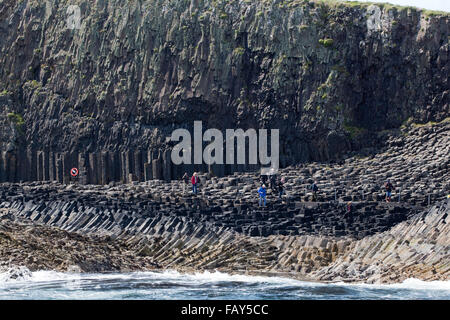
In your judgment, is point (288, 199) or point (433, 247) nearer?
point (433, 247)

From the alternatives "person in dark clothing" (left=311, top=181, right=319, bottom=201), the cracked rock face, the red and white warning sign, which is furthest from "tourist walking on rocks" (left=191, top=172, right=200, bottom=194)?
the red and white warning sign

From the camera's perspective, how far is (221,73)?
6831 cm

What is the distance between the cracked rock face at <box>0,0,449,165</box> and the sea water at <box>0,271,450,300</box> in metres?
21.8

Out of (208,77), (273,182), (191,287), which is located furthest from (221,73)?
(191,287)

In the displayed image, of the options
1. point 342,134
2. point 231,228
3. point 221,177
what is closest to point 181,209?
point 231,228

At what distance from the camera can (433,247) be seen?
43156mm

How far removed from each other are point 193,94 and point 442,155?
17.1 metres

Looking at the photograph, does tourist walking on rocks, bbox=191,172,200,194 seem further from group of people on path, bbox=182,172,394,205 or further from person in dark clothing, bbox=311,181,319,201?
person in dark clothing, bbox=311,181,319,201

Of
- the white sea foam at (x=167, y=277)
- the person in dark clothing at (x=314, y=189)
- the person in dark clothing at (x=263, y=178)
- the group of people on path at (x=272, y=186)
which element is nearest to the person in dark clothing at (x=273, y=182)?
the group of people on path at (x=272, y=186)

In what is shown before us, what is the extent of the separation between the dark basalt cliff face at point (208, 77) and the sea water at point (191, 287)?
21.4 meters

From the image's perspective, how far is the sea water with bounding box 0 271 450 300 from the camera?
129 ft

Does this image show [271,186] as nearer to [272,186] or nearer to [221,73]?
[272,186]

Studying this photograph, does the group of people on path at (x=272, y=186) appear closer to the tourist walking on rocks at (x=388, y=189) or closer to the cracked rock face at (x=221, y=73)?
the tourist walking on rocks at (x=388, y=189)

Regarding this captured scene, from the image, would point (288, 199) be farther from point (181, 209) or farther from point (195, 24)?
point (195, 24)
